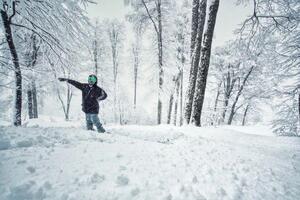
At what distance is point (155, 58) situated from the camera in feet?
46.7

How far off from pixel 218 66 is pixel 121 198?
61.2ft

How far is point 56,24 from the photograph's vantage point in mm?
4926

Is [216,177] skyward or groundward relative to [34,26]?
groundward

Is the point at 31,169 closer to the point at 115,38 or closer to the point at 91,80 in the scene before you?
the point at 91,80

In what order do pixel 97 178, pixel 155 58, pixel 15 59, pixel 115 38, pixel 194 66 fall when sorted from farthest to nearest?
pixel 115 38
pixel 155 58
pixel 194 66
pixel 15 59
pixel 97 178

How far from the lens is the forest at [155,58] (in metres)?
5.20

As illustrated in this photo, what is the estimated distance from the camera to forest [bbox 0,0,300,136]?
5203mm

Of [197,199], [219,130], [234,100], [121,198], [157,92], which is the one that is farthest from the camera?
[234,100]

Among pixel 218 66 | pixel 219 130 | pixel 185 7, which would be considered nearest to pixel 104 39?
pixel 185 7

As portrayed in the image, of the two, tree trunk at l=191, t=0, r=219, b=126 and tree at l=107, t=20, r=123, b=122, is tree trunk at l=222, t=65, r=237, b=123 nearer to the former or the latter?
tree at l=107, t=20, r=123, b=122

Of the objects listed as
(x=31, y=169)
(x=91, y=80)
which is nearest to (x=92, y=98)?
(x=91, y=80)

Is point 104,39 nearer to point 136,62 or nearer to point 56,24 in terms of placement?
point 136,62

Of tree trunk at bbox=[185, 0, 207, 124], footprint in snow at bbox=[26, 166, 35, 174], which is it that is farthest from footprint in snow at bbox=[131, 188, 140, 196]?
tree trunk at bbox=[185, 0, 207, 124]

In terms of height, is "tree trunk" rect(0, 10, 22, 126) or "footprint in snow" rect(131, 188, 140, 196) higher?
"tree trunk" rect(0, 10, 22, 126)
